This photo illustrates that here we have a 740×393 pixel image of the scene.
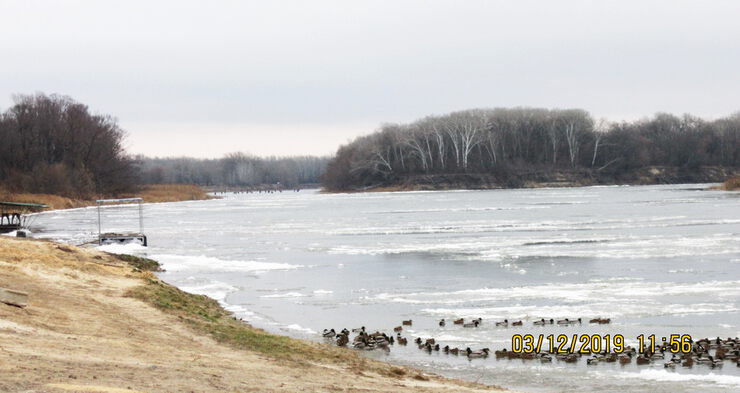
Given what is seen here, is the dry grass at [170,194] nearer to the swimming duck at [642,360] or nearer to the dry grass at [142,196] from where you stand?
the dry grass at [142,196]

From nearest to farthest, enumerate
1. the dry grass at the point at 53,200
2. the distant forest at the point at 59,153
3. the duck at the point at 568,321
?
the duck at the point at 568,321 → the dry grass at the point at 53,200 → the distant forest at the point at 59,153

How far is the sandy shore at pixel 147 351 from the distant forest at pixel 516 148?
133 metres

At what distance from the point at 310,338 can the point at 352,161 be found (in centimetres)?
13912

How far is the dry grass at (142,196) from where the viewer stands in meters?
91.9

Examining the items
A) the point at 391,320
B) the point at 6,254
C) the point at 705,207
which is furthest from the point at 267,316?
the point at 705,207

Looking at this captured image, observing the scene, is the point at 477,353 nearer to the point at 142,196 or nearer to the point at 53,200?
the point at 53,200

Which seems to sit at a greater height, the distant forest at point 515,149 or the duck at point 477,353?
the distant forest at point 515,149

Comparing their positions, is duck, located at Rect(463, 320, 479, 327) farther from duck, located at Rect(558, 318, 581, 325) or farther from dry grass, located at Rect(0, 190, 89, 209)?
dry grass, located at Rect(0, 190, 89, 209)

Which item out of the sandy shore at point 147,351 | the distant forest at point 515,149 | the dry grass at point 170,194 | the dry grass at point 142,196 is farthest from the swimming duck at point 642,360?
the distant forest at point 515,149

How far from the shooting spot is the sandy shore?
1072 cm

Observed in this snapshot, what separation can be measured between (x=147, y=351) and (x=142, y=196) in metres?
111

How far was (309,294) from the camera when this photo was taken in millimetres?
24469
